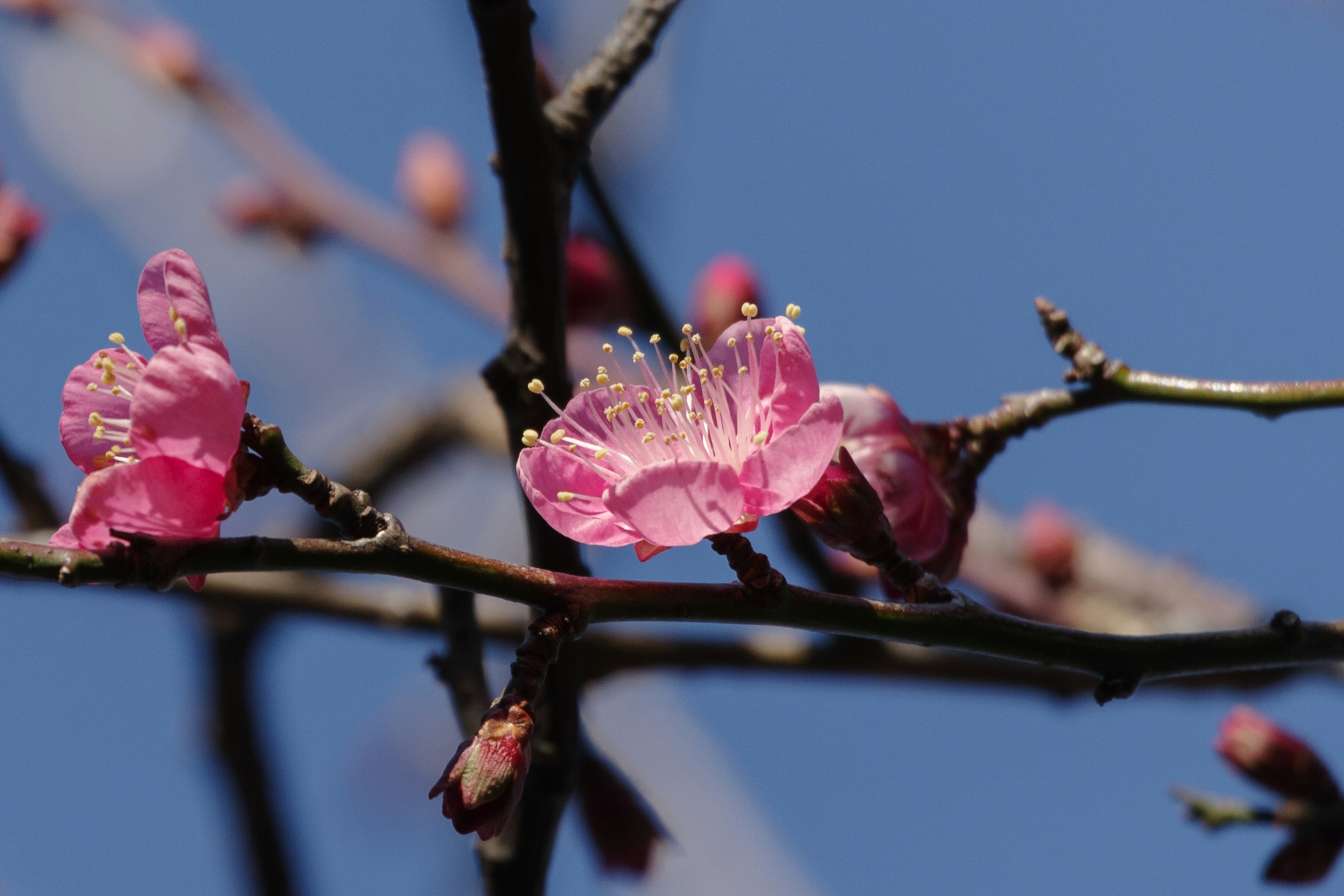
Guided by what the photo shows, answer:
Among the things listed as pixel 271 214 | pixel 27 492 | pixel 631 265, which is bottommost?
pixel 27 492

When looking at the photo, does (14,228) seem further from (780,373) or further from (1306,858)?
(1306,858)

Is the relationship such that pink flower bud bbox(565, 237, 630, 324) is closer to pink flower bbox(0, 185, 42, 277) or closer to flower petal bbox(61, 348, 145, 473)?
pink flower bbox(0, 185, 42, 277)

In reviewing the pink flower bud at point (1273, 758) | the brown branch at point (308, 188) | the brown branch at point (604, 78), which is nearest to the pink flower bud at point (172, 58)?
the brown branch at point (308, 188)

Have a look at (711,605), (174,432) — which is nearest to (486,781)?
(711,605)

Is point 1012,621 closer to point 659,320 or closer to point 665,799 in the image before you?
point 659,320

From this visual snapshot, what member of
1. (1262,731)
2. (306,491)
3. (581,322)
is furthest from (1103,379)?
(581,322)

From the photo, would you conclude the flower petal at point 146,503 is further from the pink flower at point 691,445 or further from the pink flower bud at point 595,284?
the pink flower bud at point 595,284
